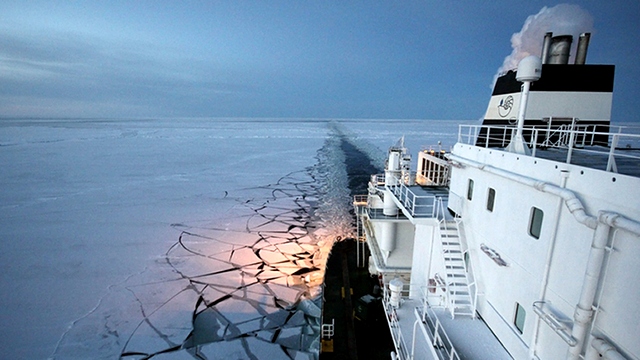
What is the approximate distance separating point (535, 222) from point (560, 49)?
582cm

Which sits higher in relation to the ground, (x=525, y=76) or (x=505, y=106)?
(x=525, y=76)

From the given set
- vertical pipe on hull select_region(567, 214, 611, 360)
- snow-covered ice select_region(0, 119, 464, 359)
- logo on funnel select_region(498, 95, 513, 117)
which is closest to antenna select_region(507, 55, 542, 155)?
vertical pipe on hull select_region(567, 214, 611, 360)

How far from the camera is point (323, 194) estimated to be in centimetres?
1934

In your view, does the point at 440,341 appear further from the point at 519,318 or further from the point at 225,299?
the point at 225,299

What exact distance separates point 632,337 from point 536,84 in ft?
19.8

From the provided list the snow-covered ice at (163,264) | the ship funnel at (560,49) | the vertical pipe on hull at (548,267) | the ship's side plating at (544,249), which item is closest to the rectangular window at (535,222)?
the ship's side plating at (544,249)

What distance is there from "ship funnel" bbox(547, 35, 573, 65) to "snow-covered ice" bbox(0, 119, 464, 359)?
8.71 m

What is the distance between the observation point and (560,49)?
7.73 m

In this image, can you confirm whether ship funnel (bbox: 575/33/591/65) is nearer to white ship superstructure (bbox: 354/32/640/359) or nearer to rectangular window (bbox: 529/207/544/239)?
white ship superstructure (bbox: 354/32/640/359)

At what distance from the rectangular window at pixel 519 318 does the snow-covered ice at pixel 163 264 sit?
4.40 metres

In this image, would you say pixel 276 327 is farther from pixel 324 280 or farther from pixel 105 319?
pixel 105 319

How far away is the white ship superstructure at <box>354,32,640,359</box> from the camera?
306 centimetres

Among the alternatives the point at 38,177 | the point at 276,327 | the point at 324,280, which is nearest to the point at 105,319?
the point at 276,327

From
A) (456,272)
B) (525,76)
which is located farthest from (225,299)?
(525,76)
